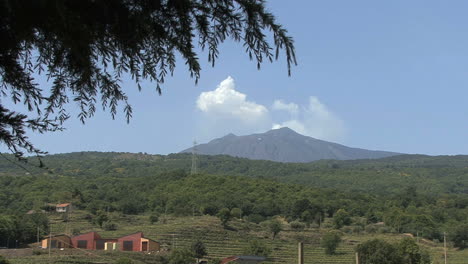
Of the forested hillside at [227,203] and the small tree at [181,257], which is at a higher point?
the forested hillside at [227,203]

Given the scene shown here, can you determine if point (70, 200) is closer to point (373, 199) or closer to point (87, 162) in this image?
point (373, 199)

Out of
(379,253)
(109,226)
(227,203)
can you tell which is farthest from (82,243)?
(227,203)

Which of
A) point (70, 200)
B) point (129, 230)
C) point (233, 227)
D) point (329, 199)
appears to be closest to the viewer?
point (129, 230)

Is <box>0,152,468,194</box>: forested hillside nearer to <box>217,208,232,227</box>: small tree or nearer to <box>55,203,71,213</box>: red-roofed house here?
<box>55,203,71,213</box>: red-roofed house

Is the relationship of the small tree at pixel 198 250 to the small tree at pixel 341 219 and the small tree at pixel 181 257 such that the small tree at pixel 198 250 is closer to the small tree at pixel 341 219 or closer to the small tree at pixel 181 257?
the small tree at pixel 181 257

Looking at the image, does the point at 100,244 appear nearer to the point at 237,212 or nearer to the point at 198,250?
the point at 198,250

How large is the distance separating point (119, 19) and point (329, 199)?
92492 millimetres

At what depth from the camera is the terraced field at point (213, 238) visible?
4966 cm

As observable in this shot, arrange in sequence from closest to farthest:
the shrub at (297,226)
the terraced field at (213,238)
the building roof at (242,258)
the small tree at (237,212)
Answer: the building roof at (242,258) < the terraced field at (213,238) < the shrub at (297,226) < the small tree at (237,212)

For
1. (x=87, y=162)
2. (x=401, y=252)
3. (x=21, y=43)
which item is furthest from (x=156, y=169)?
(x=21, y=43)

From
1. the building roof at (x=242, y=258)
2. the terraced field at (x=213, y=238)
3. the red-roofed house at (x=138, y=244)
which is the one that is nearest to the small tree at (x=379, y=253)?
the terraced field at (x=213, y=238)

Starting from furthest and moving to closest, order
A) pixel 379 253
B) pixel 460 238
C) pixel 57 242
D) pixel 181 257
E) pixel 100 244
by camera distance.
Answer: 1. pixel 460 238
2. pixel 100 244
3. pixel 57 242
4. pixel 181 257
5. pixel 379 253

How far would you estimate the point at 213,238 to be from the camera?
65.7m

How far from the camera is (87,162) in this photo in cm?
16325
